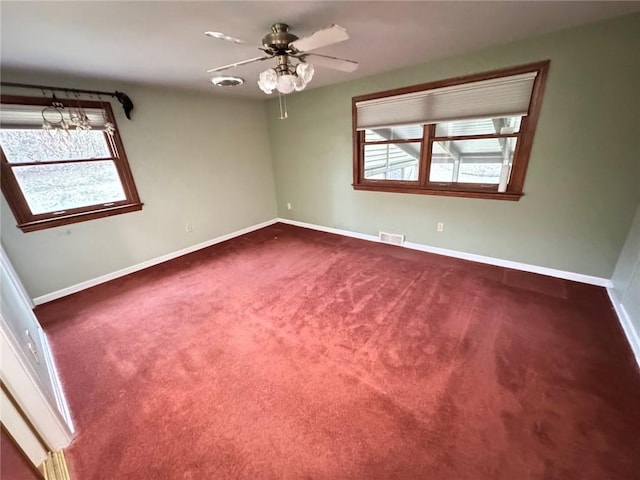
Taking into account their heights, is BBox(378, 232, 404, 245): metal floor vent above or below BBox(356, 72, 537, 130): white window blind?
below

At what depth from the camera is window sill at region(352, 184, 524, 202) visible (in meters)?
2.71

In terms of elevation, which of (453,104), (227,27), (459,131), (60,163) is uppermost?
(227,27)

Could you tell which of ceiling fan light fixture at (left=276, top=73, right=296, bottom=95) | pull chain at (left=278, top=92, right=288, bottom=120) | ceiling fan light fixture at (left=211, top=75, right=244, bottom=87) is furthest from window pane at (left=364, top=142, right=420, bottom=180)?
ceiling fan light fixture at (left=276, top=73, right=296, bottom=95)

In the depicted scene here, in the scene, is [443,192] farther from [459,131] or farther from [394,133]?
[394,133]

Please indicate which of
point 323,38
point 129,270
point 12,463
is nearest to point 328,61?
point 323,38

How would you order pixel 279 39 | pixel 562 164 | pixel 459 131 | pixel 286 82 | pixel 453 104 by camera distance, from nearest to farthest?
pixel 286 82, pixel 279 39, pixel 562 164, pixel 453 104, pixel 459 131

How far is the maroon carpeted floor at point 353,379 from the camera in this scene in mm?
1251

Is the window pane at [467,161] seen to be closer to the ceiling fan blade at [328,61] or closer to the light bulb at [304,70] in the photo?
the ceiling fan blade at [328,61]

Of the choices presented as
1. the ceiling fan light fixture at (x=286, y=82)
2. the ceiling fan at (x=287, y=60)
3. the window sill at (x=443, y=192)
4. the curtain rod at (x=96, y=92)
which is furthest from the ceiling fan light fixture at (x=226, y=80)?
the window sill at (x=443, y=192)

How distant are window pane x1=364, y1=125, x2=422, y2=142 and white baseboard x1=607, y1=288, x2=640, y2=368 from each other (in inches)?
92.7

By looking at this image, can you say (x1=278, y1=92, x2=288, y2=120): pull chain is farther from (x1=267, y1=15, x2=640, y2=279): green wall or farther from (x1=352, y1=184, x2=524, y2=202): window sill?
(x1=352, y1=184, x2=524, y2=202): window sill

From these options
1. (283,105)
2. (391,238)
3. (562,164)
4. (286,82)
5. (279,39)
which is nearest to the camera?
(286,82)

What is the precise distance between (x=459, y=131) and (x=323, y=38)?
7.02 feet

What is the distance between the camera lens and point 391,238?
145 inches
